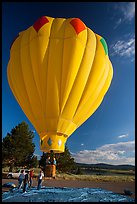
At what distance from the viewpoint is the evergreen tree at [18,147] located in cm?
2983

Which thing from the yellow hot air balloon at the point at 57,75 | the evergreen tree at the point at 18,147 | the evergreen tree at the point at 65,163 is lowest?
the evergreen tree at the point at 65,163

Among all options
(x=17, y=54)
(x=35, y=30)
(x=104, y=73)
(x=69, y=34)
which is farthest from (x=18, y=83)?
(x=104, y=73)

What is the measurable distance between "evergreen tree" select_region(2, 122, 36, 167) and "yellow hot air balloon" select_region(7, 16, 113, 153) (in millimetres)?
18665

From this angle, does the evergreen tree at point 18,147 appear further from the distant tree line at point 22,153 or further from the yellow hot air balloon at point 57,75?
the yellow hot air balloon at point 57,75

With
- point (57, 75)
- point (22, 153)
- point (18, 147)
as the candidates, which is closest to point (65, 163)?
point (22, 153)

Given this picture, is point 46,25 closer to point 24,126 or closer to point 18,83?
point 18,83

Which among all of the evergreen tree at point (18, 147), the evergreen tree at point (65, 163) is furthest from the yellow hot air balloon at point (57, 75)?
the evergreen tree at point (65, 163)

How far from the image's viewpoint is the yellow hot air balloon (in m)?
11.5

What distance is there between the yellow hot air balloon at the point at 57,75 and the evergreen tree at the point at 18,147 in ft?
61.2

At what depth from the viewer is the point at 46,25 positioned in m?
12.4

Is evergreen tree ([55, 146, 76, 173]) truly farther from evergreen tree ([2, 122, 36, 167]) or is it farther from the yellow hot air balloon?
the yellow hot air balloon

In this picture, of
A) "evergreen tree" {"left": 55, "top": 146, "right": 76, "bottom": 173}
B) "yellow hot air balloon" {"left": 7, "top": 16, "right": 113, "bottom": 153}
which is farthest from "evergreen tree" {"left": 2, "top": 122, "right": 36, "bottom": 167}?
"yellow hot air balloon" {"left": 7, "top": 16, "right": 113, "bottom": 153}

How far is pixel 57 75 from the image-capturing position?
11.6 metres

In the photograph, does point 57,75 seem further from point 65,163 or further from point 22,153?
point 65,163
